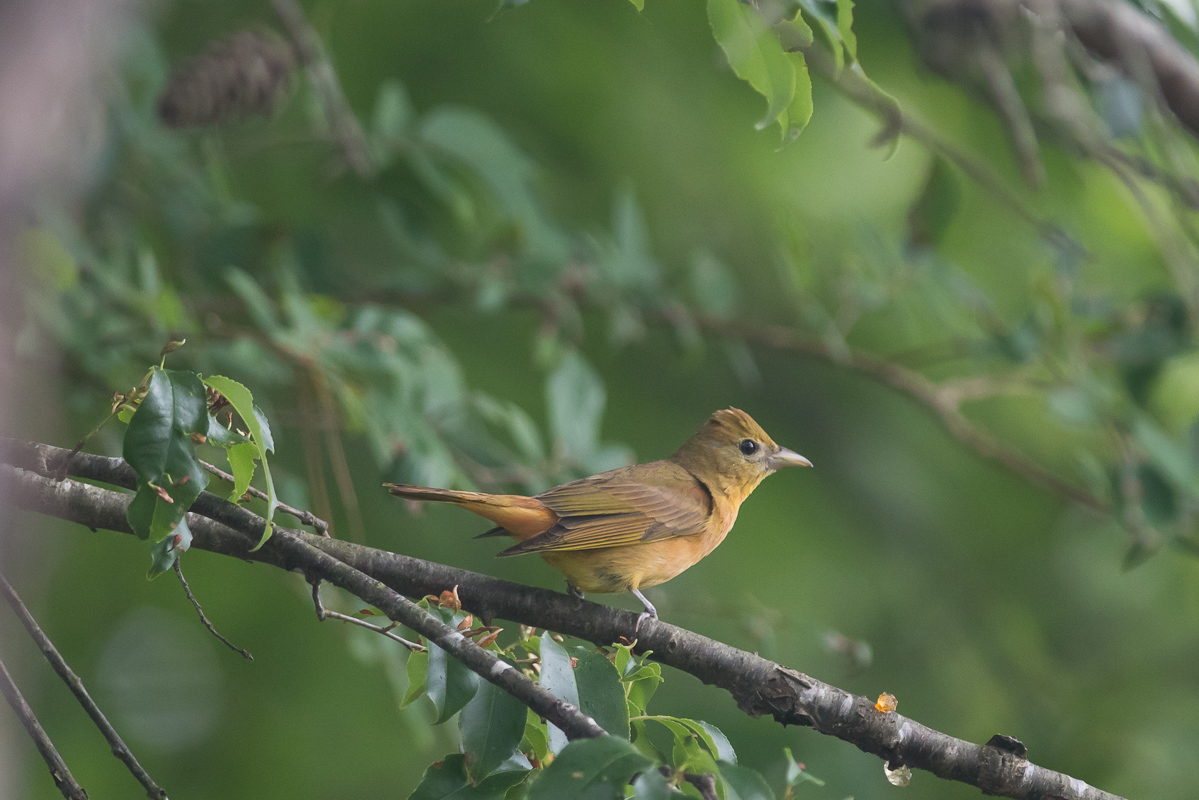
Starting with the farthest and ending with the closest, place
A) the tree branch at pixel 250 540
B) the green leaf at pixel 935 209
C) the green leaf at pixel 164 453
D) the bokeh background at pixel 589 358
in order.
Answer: the green leaf at pixel 935 209 < the bokeh background at pixel 589 358 < the tree branch at pixel 250 540 < the green leaf at pixel 164 453

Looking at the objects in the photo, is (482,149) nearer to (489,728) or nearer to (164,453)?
(164,453)

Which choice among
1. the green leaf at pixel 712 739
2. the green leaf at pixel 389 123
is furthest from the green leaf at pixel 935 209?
the green leaf at pixel 712 739

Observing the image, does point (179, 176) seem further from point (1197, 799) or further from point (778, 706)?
point (1197, 799)

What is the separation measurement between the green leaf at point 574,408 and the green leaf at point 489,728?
222 centimetres

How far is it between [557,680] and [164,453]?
30.7 inches

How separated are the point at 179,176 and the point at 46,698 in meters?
3.09

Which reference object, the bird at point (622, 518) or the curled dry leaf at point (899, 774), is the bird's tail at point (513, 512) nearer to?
the bird at point (622, 518)

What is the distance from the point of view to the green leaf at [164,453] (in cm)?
166

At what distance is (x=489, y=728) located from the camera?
1.84 m

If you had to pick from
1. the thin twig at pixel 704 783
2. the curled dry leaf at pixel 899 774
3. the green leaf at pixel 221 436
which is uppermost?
the green leaf at pixel 221 436

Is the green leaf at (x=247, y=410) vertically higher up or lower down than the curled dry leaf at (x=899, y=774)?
higher up

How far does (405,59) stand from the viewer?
6254mm

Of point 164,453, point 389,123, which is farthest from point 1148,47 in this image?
point 164,453

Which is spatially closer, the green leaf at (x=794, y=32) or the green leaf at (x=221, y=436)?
the green leaf at (x=221, y=436)
